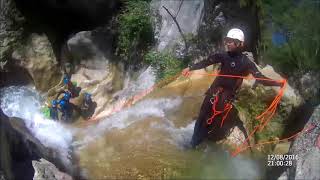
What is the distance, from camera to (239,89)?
24.0ft

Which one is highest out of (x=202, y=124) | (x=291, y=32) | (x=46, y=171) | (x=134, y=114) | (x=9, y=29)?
(x=9, y=29)

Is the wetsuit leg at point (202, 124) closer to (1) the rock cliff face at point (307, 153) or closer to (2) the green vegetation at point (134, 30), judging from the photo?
(1) the rock cliff face at point (307, 153)

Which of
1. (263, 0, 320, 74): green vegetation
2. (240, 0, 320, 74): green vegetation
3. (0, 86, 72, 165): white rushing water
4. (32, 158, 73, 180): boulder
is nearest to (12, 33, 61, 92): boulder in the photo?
(0, 86, 72, 165): white rushing water

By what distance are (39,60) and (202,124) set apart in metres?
5.82

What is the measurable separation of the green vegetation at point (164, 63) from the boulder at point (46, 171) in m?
4.97

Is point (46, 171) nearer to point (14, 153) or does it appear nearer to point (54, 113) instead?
point (14, 153)

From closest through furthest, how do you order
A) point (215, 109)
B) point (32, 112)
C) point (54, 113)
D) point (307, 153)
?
point (307, 153), point (215, 109), point (54, 113), point (32, 112)

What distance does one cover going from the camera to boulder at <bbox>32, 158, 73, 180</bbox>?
16.7ft

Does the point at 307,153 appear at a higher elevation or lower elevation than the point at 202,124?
higher

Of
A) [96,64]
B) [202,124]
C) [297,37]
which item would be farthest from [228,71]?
[96,64]

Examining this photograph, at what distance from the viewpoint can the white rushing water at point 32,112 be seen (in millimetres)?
8484

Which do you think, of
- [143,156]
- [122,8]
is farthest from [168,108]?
[122,8]

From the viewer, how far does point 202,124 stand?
7074mm

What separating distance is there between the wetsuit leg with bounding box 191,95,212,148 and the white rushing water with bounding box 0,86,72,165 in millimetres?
2346
